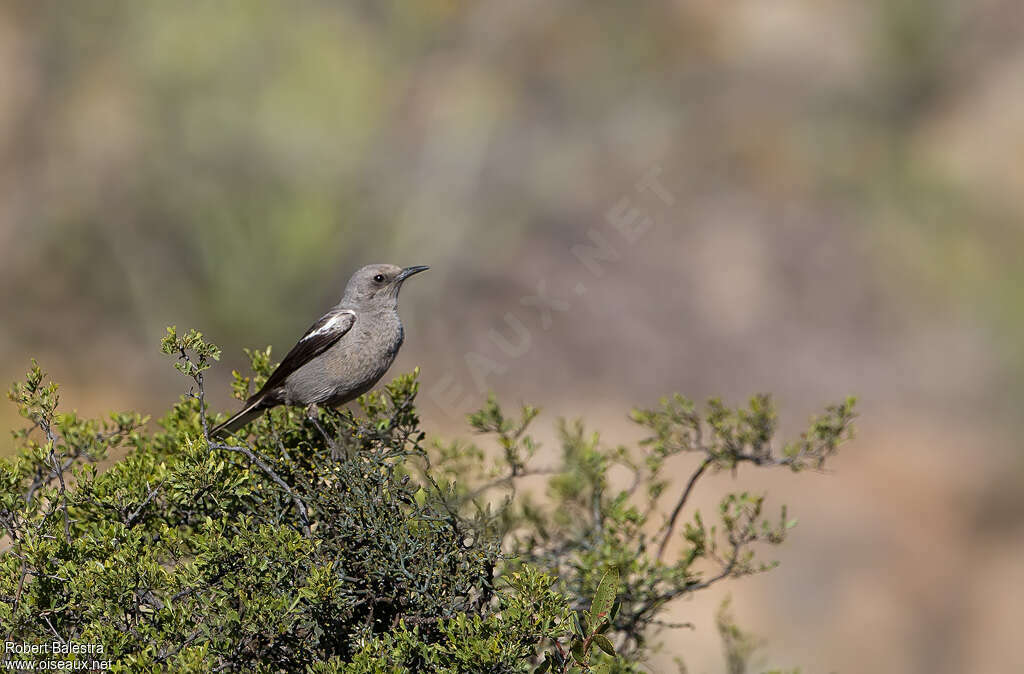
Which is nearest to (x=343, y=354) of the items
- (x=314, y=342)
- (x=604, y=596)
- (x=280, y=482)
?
(x=314, y=342)

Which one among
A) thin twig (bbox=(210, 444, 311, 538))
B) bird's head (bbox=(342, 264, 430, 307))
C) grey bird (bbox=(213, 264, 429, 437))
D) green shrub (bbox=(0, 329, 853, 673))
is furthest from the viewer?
bird's head (bbox=(342, 264, 430, 307))

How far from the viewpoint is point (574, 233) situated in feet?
50.1

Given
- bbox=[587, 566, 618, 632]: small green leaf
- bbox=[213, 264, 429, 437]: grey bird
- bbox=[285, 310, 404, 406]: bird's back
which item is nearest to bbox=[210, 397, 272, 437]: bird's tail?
bbox=[213, 264, 429, 437]: grey bird

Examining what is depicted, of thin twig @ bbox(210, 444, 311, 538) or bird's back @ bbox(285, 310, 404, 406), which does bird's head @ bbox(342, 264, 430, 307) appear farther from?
thin twig @ bbox(210, 444, 311, 538)

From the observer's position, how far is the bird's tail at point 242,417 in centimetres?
467

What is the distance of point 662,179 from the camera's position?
16.2m

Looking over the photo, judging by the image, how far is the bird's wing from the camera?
4.72 meters

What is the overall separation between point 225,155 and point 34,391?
11441 millimetres

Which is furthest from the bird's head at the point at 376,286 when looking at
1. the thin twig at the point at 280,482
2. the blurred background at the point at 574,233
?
the blurred background at the point at 574,233

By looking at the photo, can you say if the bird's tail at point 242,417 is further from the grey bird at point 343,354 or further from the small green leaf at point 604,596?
the small green leaf at point 604,596

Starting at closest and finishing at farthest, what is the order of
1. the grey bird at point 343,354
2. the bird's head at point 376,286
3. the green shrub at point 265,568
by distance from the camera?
the green shrub at point 265,568 < the grey bird at point 343,354 < the bird's head at point 376,286

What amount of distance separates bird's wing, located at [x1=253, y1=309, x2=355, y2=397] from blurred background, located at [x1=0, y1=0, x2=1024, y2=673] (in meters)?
5.72

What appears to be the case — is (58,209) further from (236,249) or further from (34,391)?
(34,391)

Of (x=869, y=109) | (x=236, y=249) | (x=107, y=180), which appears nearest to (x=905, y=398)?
(x=869, y=109)
